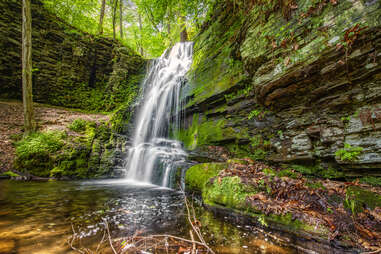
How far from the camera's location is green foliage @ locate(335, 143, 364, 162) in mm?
3242

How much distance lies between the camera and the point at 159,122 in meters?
9.97

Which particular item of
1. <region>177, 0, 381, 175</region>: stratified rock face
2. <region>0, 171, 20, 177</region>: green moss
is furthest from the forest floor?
<region>177, 0, 381, 175</region>: stratified rock face

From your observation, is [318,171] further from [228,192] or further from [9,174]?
[9,174]

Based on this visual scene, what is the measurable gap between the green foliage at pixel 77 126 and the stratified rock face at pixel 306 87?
6838 mm

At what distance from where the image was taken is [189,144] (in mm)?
8109

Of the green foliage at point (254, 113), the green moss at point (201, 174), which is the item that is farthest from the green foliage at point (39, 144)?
the green foliage at point (254, 113)

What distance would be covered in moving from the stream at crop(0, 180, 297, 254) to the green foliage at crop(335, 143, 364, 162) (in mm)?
2553

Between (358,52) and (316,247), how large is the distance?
Answer: 3654mm

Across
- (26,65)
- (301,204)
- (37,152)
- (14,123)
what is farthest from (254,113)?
(14,123)

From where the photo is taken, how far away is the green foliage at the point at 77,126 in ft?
26.6

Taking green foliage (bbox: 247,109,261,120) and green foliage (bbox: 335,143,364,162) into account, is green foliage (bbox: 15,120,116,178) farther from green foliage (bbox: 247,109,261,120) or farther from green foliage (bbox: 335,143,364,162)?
green foliage (bbox: 335,143,364,162)

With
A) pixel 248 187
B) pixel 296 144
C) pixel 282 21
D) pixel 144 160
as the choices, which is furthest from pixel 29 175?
pixel 282 21

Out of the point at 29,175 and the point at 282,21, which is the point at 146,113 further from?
the point at 282,21

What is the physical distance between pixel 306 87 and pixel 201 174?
3519mm
